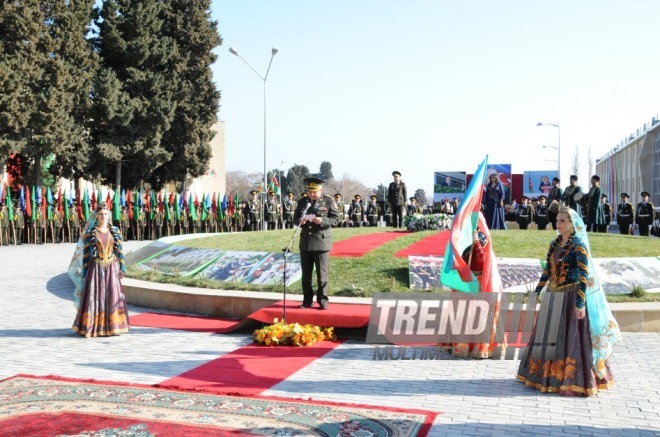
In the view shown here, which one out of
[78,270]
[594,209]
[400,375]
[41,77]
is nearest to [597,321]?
[400,375]

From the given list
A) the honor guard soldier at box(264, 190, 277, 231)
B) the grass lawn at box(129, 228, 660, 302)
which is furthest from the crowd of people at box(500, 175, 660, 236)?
the honor guard soldier at box(264, 190, 277, 231)

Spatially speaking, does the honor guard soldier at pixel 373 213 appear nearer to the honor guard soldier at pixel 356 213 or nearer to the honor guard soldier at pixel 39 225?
the honor guard soldier at pixel 356 213

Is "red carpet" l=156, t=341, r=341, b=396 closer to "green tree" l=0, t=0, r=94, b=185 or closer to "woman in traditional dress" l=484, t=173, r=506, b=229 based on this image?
Result: "woman in traditional dress" l=484, t=173, r=506, b=229

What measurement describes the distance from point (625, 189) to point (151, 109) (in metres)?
73.8

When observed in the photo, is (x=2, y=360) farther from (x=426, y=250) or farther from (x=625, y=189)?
(x=625, y=189)

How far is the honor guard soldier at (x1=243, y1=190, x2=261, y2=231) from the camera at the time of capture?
27.6 meters

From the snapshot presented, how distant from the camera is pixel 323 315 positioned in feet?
28.7

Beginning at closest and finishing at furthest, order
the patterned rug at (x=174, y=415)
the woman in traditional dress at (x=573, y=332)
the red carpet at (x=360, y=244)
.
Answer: the patterned rug at (x=174, y=415), the woman in traditional dress at (x=573, y=332), the red carpet at (x=360, y=244)

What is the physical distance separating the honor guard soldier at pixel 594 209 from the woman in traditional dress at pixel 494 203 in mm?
2274

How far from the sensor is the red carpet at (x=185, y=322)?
9.25m

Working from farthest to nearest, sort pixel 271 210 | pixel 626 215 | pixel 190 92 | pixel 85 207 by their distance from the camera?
pixel 190 92 < pixel 271 210 < pixel 85 207 < pixel 626 215

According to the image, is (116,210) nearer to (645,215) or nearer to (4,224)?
(4,224)

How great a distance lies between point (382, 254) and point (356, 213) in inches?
550

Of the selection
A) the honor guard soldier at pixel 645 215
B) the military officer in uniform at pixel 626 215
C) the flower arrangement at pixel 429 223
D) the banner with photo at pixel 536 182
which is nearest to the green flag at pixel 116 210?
the flower arrangement at pixel 429 223
